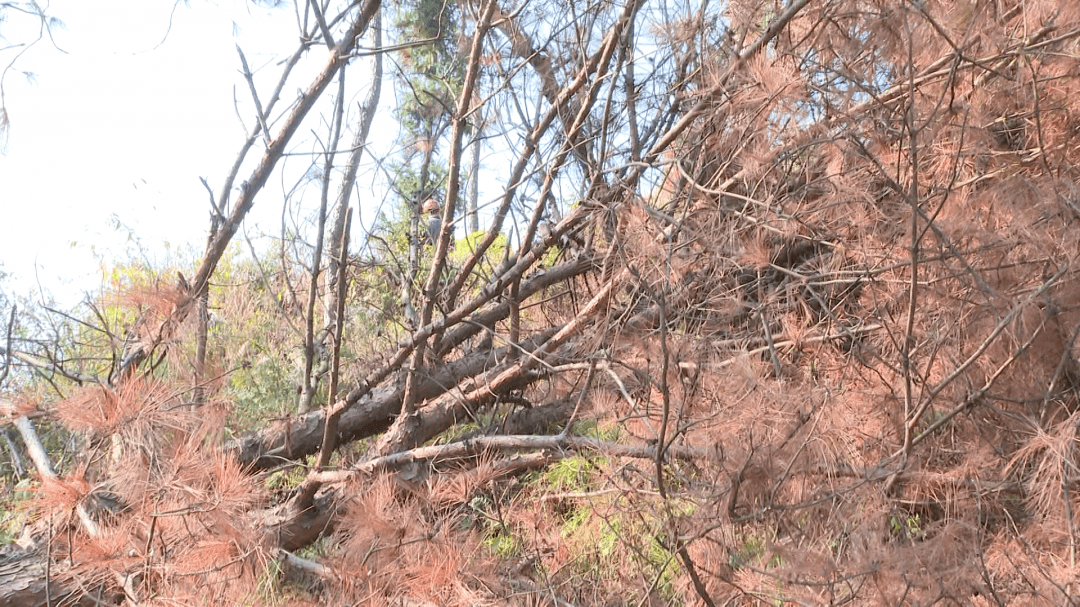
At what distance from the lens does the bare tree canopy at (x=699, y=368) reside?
1984mm

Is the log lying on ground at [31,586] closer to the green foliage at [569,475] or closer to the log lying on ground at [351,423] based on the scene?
the log lying on ground at [351,423]

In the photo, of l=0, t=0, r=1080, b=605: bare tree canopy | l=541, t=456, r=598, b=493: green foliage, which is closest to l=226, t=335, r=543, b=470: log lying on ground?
l=0, t=0, r=1080, b=605: bare tree canopy

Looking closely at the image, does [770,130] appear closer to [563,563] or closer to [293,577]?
[563,563]

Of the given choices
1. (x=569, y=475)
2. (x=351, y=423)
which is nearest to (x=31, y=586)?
(x=351, y=423)

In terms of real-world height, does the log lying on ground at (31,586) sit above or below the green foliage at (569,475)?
above

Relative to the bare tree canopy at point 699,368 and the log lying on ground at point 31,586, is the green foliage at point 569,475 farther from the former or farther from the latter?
the log lying on ground at point 31,586

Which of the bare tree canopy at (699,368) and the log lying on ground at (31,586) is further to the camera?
the log lying on ground at (31,586)

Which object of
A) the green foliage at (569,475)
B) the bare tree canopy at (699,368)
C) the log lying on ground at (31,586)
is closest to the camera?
the bare tree canopy at (699,368)

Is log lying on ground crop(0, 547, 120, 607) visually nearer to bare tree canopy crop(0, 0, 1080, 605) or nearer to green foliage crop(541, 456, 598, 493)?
bare tree canopy crop(0, 0, 1080, 605)

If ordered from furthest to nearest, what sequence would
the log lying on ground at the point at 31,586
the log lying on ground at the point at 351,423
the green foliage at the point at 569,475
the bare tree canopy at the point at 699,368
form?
the green foliage at the point at 569,475 → the log lying on ground at the point at 351,423 → the log lying on ground at the point at 31,586 → the bare tree canopy at the point at 699,368

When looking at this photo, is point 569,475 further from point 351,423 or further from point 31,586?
point 31,586

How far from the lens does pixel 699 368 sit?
238cm

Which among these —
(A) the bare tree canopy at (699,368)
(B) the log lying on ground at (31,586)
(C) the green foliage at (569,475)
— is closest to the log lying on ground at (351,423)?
(A) the bare tree canopy at (699,368)

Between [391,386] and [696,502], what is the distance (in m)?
1.57
